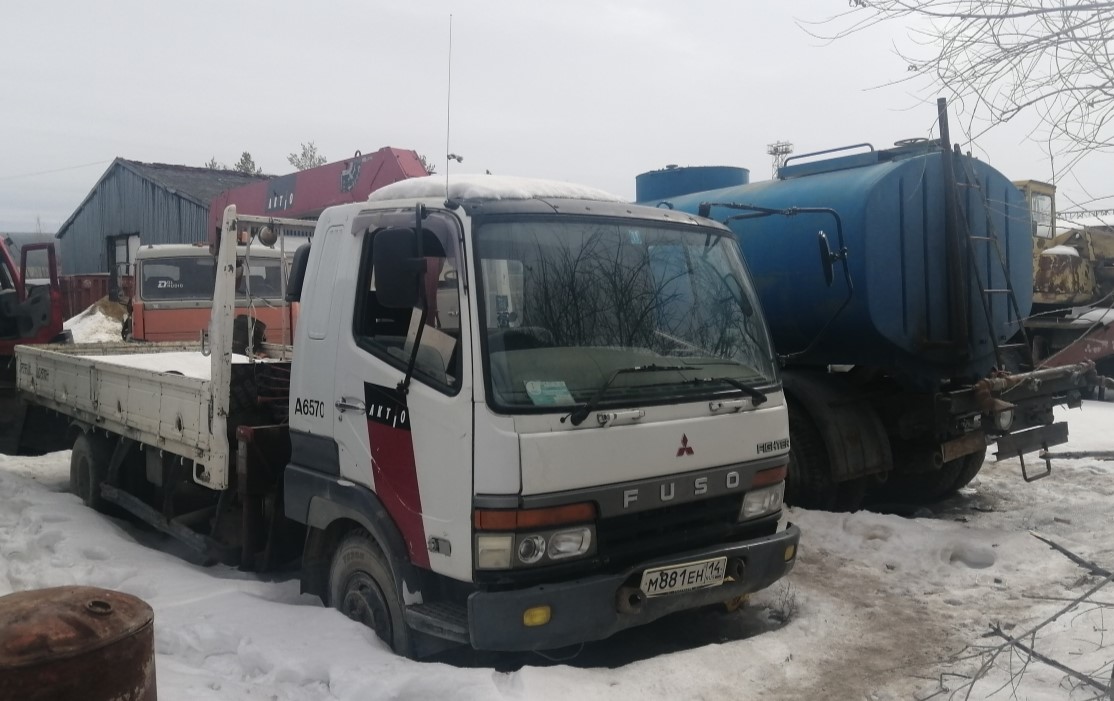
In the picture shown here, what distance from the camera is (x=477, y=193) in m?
3.93

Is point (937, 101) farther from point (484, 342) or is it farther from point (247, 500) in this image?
point (247, 500)

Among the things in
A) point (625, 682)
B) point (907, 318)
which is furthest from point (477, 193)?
point (907, 318)

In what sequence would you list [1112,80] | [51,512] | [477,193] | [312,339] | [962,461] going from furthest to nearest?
[962,461] < [51,512] < [312,339] < [477,193] < [1112,80]

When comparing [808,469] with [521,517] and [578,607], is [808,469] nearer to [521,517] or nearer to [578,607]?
[578,607]

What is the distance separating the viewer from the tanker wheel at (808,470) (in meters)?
6.86

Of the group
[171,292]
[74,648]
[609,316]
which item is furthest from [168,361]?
[609,316]

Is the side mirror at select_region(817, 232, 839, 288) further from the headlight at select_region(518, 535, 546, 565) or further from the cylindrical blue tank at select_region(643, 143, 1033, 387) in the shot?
the headlight at select_region(518, 535, 546, 565)

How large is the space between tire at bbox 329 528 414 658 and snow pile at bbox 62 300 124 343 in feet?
57.2

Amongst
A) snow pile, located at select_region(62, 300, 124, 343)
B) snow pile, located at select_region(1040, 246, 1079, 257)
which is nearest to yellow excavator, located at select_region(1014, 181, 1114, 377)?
snow pile, located at select_region(1040, 246, 1079, 257)

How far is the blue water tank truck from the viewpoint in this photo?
21.9ft

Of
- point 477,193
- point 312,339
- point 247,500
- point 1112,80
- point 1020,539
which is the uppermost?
point 1112,80

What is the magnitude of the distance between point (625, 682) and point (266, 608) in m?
1.98

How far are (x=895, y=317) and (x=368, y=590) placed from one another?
4436mm

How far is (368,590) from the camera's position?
14.1ft
